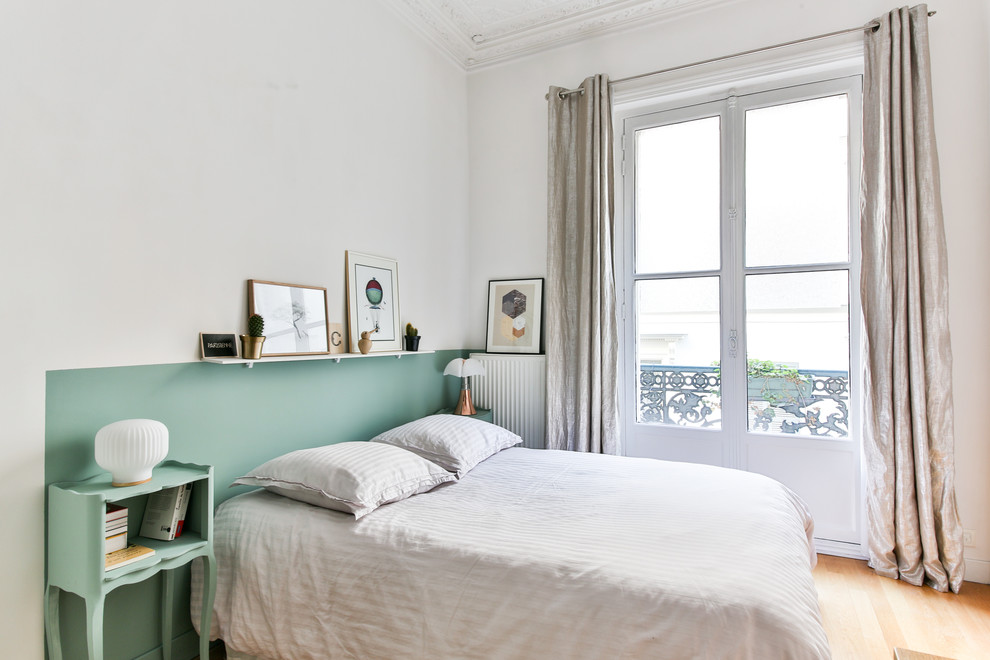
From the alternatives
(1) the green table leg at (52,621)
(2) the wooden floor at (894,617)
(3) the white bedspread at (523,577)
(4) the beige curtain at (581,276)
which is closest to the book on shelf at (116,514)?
(1) the green table leg at (52,621)

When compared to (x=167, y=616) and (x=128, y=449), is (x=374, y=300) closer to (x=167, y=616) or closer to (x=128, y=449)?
(x=128, y=449)

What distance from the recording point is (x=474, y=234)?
150 inches

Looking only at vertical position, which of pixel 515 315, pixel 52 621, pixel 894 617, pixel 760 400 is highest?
pixel 515 315

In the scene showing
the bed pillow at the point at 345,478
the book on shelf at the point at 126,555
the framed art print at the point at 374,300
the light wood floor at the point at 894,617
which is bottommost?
the light wood floor at the point at 894,617

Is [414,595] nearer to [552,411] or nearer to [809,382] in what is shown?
[552,411]

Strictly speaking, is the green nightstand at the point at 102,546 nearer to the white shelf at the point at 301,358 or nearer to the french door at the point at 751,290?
the white shelf at the point at 301,358

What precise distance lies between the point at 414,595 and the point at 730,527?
3.37ft

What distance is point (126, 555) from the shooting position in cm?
155

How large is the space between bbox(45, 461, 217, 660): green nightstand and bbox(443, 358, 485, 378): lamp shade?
1.72m

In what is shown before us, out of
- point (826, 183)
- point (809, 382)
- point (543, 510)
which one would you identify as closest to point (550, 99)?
point (826, 183)

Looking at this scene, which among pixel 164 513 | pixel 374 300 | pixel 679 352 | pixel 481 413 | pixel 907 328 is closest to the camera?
pixel 164 513

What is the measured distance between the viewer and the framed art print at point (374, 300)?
8.83ft

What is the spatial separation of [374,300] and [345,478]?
1.18m

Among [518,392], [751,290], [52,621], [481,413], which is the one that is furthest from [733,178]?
[52,621]
